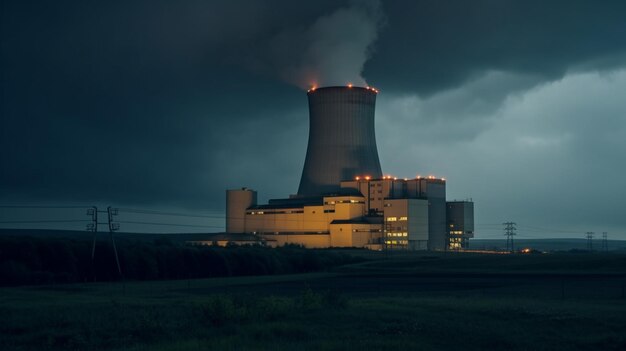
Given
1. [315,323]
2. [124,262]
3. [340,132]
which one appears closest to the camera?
[315,323]

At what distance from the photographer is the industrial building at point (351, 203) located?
77312 mm

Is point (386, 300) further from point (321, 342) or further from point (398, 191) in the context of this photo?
point (398, 191)

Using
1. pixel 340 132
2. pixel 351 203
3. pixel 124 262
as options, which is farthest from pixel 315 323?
pixel 351 203

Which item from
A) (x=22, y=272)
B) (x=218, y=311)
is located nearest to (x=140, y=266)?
(x=22, y=272)

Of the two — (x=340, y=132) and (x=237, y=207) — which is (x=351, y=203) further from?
(x=237, y=207)

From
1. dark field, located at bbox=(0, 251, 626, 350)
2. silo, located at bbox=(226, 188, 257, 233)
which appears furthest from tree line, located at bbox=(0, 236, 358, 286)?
silo, located at bbox=(226, 188, 257, 233)

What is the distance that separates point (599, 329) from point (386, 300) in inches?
384

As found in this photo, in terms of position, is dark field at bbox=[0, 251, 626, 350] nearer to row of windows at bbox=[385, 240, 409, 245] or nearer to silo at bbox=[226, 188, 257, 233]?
row of windows at bbox=[385, 240, 409, 245]

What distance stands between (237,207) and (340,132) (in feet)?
82.4

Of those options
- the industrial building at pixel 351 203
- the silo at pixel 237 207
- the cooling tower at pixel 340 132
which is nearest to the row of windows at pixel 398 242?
the industrial building at pixel 351 203

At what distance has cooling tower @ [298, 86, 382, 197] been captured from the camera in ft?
251

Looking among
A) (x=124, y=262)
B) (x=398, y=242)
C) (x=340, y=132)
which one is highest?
(x=340, y=132)

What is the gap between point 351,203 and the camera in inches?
3354

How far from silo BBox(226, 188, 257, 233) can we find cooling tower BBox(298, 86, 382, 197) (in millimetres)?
16379
